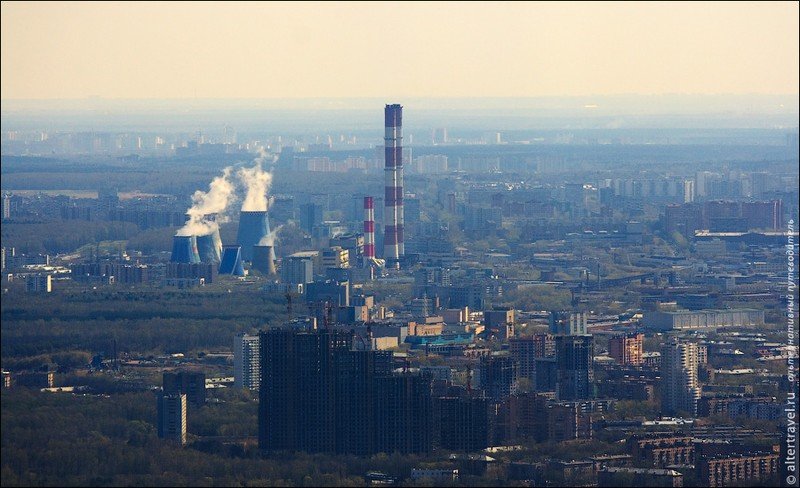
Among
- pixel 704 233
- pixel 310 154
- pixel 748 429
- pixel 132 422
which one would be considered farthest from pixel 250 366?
pixel 310 154

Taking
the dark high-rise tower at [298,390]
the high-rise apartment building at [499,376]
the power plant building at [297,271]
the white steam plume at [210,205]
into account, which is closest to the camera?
the dark high-rise tower at [298,390]

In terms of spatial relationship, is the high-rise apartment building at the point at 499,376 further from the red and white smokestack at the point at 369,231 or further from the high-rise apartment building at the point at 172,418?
the red and white smokestack at the point at 369,231

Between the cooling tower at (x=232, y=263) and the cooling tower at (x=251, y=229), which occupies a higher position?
the cooling tower at (x=251, y=229)

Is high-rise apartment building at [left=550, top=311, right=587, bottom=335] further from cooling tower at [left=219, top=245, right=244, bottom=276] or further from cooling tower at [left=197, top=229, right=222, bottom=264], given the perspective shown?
cooling tower at [left=197, top=229, right=222, bottom=264]

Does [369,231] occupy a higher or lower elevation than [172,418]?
higher

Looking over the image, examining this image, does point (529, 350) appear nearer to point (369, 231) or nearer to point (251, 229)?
point (369, 231)

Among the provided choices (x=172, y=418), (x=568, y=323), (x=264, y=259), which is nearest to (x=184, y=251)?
(x=264, y=259)

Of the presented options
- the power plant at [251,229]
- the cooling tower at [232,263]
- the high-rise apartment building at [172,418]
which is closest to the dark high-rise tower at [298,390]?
the high-rise apartment building at [172,418]
